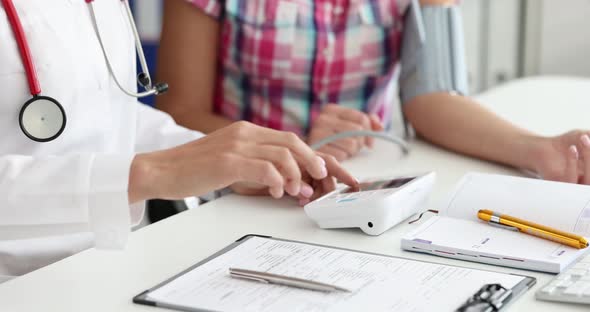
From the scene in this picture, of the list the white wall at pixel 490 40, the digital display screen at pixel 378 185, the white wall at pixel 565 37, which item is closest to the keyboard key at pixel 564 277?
the digital display screen at pixel 378 185

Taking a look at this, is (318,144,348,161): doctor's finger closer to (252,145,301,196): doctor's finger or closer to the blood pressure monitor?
the blood pressure monitor

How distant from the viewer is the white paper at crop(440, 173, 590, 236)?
3.22 ft

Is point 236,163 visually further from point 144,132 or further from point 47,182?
point 144,132

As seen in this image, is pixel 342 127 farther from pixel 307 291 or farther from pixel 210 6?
pixel 307 291

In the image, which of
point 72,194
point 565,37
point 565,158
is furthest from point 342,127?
point 565,37

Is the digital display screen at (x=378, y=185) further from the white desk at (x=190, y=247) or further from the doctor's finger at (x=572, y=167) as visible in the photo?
the doctor's finger at (x=572, y=167)

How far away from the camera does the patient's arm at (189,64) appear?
5.12ft

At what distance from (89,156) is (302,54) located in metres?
0.71

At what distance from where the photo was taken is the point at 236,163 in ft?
3.01

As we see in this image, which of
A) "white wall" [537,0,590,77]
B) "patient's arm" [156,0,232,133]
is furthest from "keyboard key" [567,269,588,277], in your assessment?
"white wall" [537,0,590,77]

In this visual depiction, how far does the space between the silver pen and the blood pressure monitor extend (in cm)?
20

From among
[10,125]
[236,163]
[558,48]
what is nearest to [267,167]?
[236,163]

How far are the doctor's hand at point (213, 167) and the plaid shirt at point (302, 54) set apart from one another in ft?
2.04

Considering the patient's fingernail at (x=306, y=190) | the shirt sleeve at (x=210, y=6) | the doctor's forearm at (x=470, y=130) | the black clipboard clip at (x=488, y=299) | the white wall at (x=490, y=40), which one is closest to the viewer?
the black clipboard clip at (x=488, y=299)
